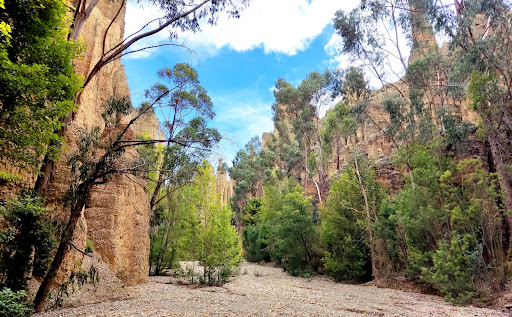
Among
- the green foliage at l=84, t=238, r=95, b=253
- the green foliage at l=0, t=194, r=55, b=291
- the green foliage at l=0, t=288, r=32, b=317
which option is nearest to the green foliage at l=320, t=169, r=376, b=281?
the green foliage at l=84, t=238, r=95, b=253

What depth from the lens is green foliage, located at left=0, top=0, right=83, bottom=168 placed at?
562 centimetres

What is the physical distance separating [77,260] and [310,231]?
13804 millimetres

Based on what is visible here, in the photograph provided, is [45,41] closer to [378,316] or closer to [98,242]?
[98,242]

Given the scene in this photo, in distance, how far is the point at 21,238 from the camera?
585 cm

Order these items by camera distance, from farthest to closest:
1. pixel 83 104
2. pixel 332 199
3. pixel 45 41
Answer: pixel 332 199 → pixel 83 104 → pixel 45 41

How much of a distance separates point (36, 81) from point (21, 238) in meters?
3.12

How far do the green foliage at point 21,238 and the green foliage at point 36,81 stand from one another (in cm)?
95

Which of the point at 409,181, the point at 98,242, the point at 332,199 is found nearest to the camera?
the point at 98,242

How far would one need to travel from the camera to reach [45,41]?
19.6 ft

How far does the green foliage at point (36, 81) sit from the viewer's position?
562 centimetres

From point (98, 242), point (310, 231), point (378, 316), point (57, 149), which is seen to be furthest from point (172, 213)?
point (378, 316)

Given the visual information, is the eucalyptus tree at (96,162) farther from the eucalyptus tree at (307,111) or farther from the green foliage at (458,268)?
the eucalyptus tree at (307,111)

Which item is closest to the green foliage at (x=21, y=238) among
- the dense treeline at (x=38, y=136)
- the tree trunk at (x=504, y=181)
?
the dense treeline at (x=38, y=136)

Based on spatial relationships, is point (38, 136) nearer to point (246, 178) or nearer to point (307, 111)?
point (307, 111)
